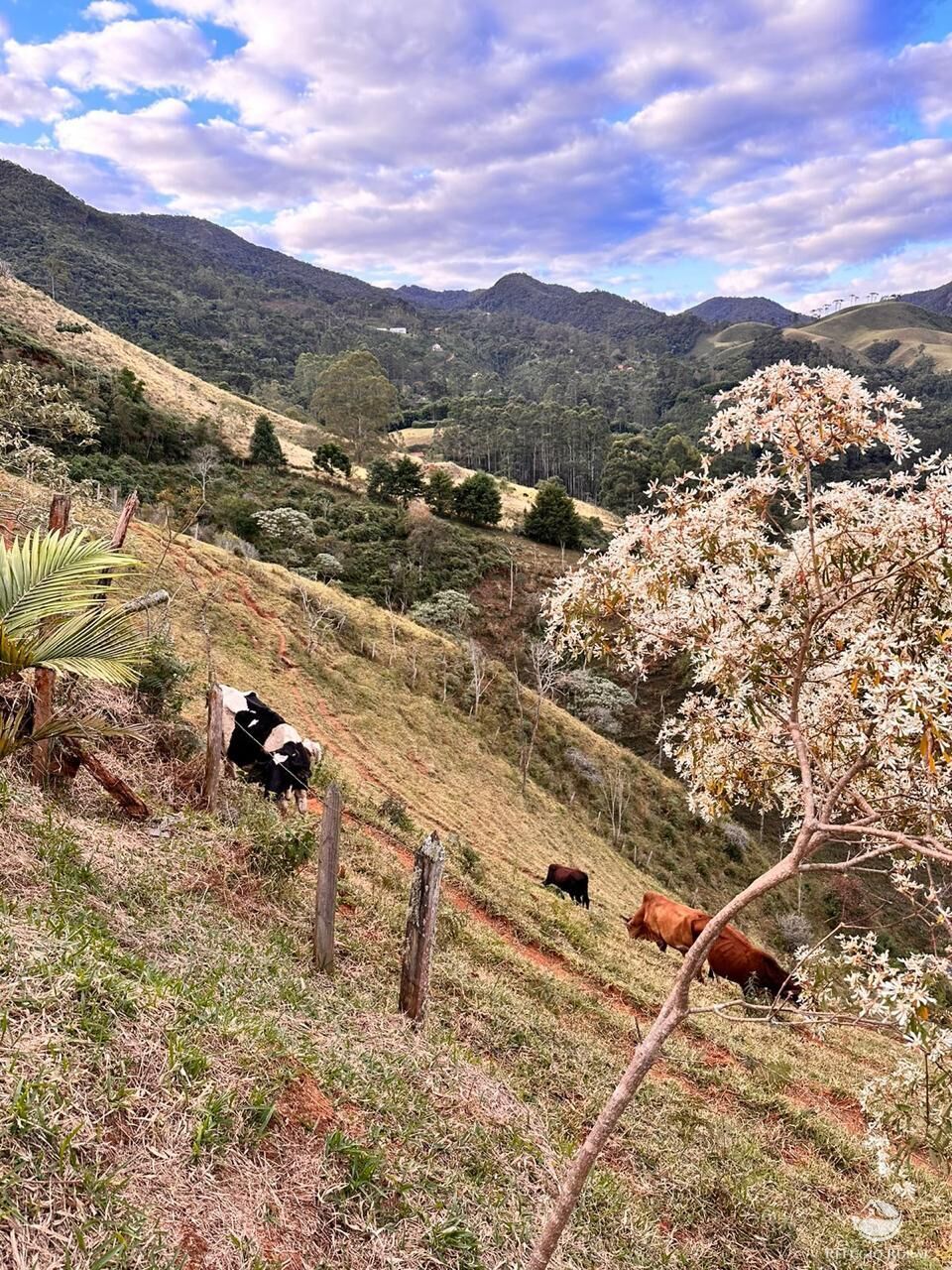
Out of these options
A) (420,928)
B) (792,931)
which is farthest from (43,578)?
(792,931)

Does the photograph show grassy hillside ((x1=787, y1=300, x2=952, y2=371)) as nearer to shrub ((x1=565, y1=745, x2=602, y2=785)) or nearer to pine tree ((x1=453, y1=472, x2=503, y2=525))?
pine tree ((x1=453, y1=472, x2=503, y2=525))

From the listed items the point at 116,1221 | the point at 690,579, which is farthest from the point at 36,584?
the point at 690,579

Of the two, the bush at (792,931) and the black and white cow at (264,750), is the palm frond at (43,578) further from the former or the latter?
the bush at (792,931)

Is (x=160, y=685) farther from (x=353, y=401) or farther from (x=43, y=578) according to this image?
(x=353, y=401)

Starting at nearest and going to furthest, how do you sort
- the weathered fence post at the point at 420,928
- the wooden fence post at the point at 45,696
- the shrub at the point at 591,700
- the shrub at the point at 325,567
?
the weathered fence post at the point at 420,928, the wooden fence post at the point at 45,696, the shrub at the point at 591,700, the shrub at the point at 325,567

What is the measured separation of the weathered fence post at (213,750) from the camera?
292 inches

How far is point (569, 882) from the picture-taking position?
14.4 meters

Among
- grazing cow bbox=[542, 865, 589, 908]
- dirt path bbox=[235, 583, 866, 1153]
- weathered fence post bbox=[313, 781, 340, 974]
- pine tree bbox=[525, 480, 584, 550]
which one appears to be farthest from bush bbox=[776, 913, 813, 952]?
pine tree bbox=[525, 480, 584, 550]

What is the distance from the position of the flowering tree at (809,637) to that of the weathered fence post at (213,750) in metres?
4.62

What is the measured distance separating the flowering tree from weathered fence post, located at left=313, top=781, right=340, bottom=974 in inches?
108

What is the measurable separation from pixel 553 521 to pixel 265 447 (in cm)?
2128

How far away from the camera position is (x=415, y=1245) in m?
3.40

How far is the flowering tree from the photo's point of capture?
2982mm

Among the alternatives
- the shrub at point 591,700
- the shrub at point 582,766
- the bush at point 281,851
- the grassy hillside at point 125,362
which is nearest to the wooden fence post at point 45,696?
the bush at point 281,851
